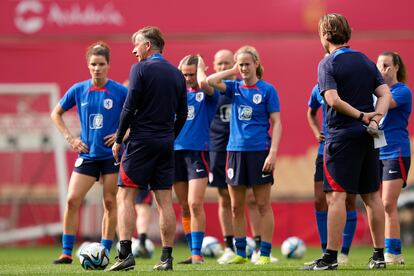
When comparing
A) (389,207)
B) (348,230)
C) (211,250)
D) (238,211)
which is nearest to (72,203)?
(238,211)

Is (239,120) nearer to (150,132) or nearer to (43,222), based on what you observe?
(150,132)

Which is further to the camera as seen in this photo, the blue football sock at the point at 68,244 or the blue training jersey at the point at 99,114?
the blue football sock at the point at 68,244

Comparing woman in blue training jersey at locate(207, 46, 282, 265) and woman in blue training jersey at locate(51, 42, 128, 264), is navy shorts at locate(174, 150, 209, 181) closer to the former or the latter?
woman in blue training jersey at locate(207, 46, 282, 265)

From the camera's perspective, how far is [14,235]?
14453mm

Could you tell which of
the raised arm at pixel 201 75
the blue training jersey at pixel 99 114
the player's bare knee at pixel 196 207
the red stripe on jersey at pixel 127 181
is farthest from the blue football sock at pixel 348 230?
the red stripe on jersey at pixel 127 181

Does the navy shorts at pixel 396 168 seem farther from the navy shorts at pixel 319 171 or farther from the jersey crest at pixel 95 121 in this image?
the jersey crest at pixel 95 121

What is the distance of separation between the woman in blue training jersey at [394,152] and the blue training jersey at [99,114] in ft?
8.41

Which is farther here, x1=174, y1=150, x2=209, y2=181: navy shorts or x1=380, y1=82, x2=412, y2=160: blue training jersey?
x1=174, y1=150, x2=209, y2=181: navy shorts

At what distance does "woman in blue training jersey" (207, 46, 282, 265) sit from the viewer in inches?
363

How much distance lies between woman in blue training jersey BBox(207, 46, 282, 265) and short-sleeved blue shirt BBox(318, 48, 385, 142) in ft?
4.92

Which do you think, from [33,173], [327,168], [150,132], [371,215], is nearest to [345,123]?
[327,168]

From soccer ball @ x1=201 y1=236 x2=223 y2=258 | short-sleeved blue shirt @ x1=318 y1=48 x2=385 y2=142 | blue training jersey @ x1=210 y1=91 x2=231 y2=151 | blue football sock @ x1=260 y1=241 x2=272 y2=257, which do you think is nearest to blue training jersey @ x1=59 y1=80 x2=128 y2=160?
blue training jersey @ x1=210 y1=91 x2=231 y2=151

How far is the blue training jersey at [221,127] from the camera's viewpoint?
1051 cm

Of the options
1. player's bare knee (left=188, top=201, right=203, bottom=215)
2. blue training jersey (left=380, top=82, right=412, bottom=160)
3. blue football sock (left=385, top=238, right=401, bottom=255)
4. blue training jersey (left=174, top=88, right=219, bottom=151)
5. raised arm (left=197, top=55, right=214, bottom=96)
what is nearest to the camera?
blue football sock (left=385, top=238, right=401, bottom=255)
